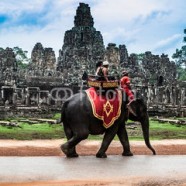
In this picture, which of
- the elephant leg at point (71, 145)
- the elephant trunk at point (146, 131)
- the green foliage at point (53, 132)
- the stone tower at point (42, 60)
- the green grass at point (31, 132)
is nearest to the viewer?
the elephant leg at point (71, 145)

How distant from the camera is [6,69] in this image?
3875 cm

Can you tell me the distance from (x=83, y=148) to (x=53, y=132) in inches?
228

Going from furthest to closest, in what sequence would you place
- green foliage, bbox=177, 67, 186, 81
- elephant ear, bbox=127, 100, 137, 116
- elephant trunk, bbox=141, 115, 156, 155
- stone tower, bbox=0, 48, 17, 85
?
green foliage, bbox=177, 67, 186, 81, stone tower, bbox=0, 48, 17, 85, elephant trunk, bbox=141, 115, 156, 155, elephant ear, bbox=127, 100, 137, 116

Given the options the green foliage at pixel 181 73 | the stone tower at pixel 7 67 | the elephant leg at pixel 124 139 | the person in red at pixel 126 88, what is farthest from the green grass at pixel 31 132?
the green foliage at pixel 181 73

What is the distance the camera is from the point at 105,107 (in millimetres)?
9078

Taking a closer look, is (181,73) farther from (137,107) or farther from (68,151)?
(68,151)

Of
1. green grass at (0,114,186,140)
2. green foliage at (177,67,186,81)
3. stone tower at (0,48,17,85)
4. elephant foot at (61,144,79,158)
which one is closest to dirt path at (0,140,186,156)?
green grass at (0,114,186,140)

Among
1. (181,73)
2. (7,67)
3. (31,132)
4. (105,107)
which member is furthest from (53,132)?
(181,73)

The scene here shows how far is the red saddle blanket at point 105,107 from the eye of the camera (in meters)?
9.09

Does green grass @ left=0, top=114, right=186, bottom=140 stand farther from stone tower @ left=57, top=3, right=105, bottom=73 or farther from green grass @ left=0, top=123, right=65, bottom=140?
stone tower @ left=57, top=3, right=105, bottom=73

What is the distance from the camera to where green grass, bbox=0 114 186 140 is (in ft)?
66.2

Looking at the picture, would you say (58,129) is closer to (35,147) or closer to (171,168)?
(35,147)

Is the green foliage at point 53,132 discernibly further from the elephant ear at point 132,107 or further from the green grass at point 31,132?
the elephant ear at point 132,107

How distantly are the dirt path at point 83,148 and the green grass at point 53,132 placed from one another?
172 centimetres
